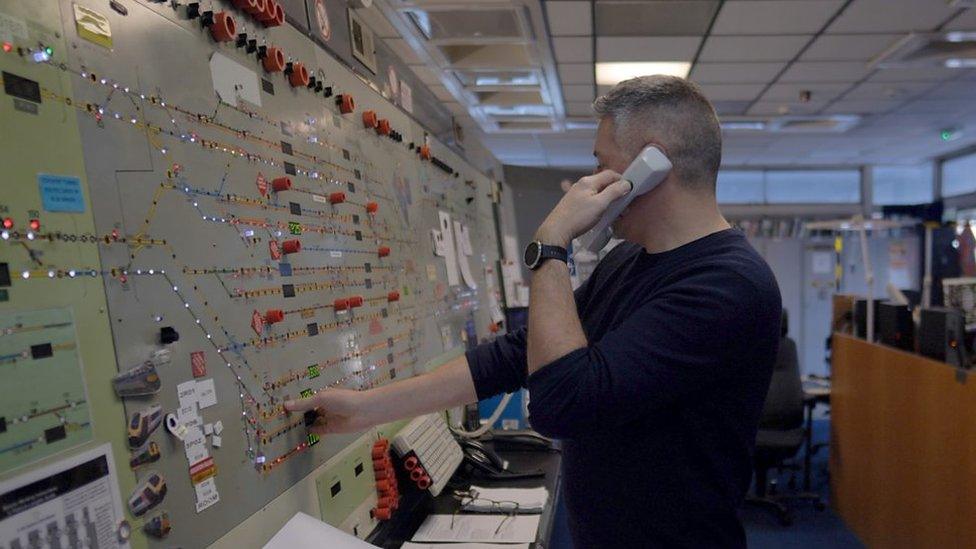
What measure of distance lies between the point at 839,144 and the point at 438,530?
6937 millimetres

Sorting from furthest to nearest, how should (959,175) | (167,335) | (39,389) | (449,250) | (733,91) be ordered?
(959,175) → (733,91) → (449,250) → (167,335) → (39,389)

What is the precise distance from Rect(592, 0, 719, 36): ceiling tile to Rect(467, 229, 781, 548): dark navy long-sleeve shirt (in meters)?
2.56

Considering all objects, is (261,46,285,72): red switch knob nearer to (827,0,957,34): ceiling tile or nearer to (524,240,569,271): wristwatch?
(524,240,569,271): wristwatch

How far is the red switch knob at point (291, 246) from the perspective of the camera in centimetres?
101

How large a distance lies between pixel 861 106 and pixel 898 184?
3779mm

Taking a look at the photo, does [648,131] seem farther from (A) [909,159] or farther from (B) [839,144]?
(A) [909,159]

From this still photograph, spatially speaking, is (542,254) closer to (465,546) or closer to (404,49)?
(465,546)

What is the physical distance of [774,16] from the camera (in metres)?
3.13

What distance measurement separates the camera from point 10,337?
0.54 meters

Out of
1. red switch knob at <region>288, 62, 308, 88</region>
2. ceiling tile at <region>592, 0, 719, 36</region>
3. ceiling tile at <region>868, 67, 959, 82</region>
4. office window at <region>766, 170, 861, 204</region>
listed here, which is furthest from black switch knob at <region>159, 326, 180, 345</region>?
office window at <region>766, 170, 861, 204</region>

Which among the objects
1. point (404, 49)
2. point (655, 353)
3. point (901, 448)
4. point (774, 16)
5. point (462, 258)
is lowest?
point (901, 448)

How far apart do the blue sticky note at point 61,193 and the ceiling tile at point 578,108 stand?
4.67 meters

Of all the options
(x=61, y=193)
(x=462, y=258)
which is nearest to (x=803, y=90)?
(x=462, y=258)

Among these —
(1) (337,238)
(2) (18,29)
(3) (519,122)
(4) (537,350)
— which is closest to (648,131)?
(4) (537,350)
